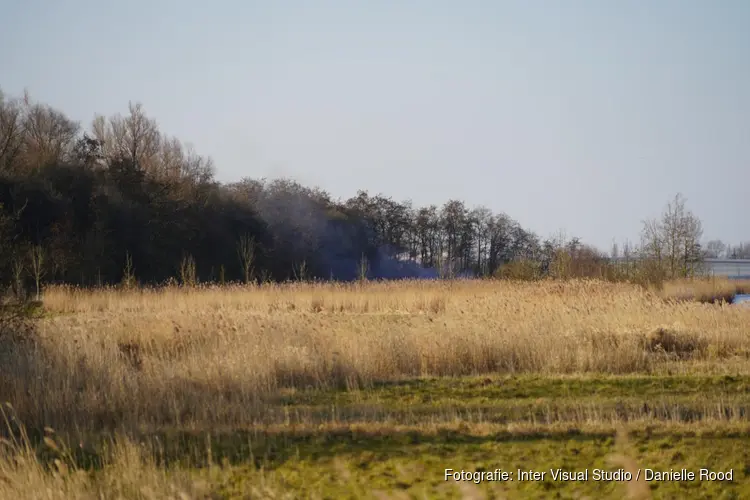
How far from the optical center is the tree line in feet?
95.1

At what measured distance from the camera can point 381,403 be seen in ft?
28.7

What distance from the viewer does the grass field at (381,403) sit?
5613 mm

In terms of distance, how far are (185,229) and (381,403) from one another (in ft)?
95.4

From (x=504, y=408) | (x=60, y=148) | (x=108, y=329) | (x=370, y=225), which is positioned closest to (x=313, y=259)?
(x=370, y=225)

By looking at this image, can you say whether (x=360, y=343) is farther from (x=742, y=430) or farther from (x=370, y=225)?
(x=370, y=225)

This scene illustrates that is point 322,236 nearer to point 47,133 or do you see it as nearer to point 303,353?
point 47,133

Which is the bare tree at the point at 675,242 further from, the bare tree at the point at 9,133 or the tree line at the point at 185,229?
the bare tree at the point at 9,133

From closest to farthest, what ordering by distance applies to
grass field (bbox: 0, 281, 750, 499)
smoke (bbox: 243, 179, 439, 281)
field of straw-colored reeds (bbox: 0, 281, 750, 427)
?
grass field (bbox: 0, 281, 750, 499) < field of straw-colored reeds (bbox: 0, 281, 750, 427) < smoke (bbox: 243, 179, 439, 281)

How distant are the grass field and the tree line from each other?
11.5m

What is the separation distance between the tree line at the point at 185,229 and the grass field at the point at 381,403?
11537mm

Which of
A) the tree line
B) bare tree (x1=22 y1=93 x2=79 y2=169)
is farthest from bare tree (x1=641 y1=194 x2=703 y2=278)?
bare tree (x1=22 y1=93 x2=79 y2=169)

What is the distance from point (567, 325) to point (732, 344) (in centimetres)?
270

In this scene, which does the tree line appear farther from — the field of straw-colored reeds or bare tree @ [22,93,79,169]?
the field of straw-colored reeds

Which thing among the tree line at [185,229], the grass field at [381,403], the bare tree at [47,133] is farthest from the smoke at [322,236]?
the grass field at [381,403]
